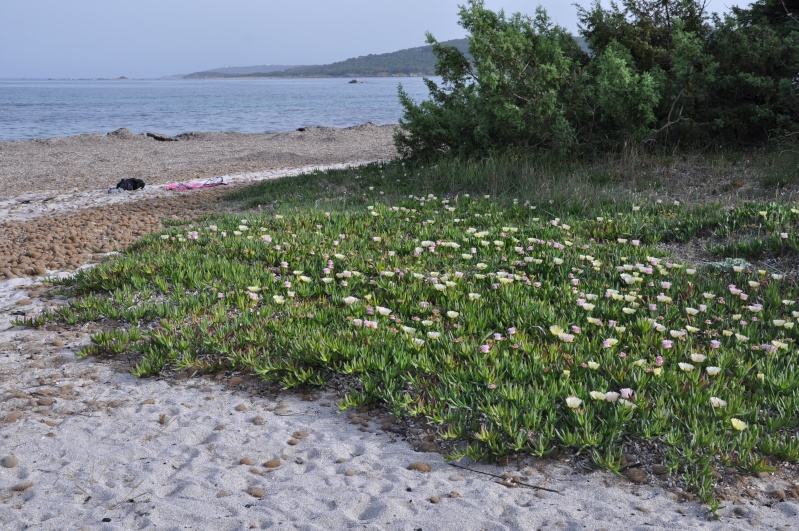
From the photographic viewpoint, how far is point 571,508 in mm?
2979

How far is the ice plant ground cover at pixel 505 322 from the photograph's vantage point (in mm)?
3521

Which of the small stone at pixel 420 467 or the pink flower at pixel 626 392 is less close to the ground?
the pink flower at pixel 626 392

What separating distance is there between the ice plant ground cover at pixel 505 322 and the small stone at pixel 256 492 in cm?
94

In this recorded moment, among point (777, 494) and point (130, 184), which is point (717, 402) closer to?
point (777, 494)

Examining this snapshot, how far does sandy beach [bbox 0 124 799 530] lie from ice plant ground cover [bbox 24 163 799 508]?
0.13m

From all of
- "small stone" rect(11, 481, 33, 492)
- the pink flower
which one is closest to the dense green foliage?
the pink flower

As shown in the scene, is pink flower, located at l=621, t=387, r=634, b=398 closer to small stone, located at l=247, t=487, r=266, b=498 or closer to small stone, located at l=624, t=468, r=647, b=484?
small stone, located at l=624, t=468, r=647, b=484

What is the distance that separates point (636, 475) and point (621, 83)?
8.97m

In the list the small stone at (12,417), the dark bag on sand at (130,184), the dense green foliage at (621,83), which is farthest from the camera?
the dark bag on sand at (130,184)

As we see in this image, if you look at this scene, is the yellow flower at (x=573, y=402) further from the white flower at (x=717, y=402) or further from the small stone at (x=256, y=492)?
the small stone at (x=256, y=492)

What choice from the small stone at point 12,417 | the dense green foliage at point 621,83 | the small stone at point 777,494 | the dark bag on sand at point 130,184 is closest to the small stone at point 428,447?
the small stone at point 777,494

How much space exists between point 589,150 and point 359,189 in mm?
4111

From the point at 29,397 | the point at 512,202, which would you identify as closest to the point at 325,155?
the point at 512,202

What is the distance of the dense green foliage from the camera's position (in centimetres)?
1123
